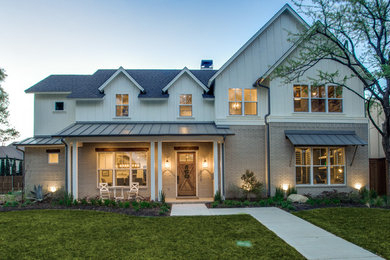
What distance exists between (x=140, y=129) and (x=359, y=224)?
10.1 meters

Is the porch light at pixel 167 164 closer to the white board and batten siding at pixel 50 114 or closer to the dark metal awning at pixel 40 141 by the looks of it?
the dark metal awning at pixel 40 141

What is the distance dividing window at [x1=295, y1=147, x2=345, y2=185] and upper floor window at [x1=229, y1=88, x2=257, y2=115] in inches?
128

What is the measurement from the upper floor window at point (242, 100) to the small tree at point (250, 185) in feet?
10.9

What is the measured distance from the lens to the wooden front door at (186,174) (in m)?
14.6

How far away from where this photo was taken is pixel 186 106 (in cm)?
1509

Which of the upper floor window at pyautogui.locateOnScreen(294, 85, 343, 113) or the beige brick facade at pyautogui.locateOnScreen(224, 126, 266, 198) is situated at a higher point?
the upper floor window at pyautogui.locateOnScreen(294, 85, 343, 113)

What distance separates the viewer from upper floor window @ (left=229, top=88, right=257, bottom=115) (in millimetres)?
14305

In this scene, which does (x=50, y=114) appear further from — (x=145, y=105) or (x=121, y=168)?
(x=145, y=105)

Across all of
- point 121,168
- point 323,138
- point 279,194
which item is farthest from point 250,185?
point 121,168

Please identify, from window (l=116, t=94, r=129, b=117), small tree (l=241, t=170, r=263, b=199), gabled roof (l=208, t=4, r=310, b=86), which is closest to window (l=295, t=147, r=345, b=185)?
small tree (l=241, t=170, r=263, b=199)

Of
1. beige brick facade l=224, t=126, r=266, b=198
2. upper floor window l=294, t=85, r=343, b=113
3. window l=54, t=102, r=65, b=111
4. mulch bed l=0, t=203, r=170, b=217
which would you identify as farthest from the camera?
window l=54, t=102, r=65, b=111

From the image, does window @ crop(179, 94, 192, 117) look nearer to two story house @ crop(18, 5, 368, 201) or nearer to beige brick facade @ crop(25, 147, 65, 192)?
two story house @ crop(18, 5, 368, 201)

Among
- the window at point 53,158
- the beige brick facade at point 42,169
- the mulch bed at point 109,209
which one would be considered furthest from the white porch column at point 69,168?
the window at point 53,158

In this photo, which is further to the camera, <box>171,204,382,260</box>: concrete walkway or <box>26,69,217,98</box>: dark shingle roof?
<box>26,69,217,98</box>: dark shingle roof
